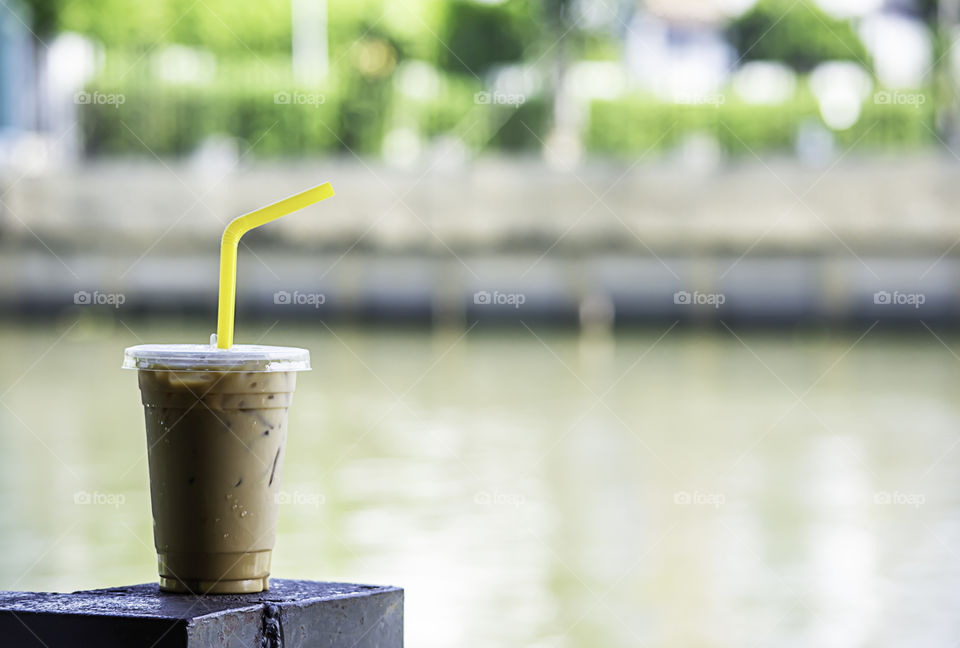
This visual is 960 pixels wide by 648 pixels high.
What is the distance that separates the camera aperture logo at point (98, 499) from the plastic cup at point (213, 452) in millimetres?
2689

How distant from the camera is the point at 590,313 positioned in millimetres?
14242

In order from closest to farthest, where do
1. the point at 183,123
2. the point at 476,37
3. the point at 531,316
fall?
the point at 531,316
the point at 183,123
the point at 476,37

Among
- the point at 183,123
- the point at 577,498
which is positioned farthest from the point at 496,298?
the point at 577,498

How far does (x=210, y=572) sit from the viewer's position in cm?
206

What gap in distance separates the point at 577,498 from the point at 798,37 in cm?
3185

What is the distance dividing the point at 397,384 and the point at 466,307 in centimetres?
616

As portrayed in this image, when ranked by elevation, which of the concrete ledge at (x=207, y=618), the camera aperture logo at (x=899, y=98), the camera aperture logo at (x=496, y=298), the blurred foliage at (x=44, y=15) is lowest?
the concrete ledge at (x=207, y=618)

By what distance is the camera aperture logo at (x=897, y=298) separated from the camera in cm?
1403

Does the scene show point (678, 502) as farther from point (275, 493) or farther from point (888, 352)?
point (888, 352)

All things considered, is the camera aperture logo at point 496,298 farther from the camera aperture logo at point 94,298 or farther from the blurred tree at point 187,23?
the blurred tree at point 187,23

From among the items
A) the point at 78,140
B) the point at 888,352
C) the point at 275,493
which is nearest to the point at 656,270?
the point at 888,352

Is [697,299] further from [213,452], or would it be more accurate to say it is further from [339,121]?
[213,452]

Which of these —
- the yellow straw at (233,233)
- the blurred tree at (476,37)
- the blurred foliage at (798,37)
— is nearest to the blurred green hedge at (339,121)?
the blurred tree at (476,37)

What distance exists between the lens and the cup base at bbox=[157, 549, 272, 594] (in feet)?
6.76
